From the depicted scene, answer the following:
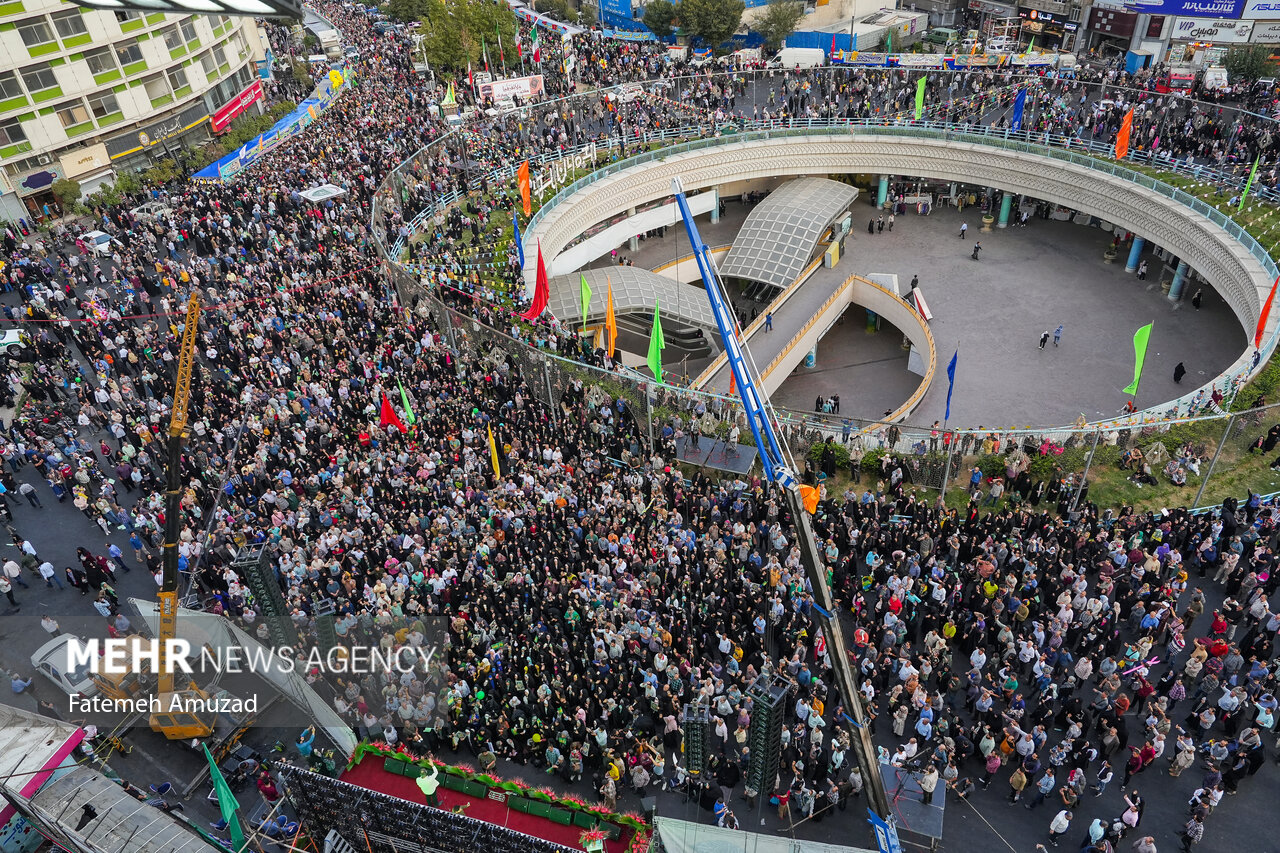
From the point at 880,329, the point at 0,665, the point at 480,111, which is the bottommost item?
the point at 880,329

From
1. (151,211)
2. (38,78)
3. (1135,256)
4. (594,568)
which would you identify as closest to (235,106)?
(38,78)

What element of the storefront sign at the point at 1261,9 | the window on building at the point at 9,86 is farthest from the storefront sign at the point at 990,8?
the window on building at the point at 9,86

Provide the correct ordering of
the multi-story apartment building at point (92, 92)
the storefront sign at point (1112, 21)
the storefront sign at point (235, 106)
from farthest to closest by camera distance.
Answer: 1. the storefront sign at point (235, 106)
2. the storefront sign at point (1112, 21)
3. the multi-story apartment building at point (92, 92)

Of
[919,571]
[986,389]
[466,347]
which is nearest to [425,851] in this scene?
[919,571]

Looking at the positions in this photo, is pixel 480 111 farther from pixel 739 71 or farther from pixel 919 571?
pixel 919 571

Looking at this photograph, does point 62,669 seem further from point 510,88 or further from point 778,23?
point 778,23

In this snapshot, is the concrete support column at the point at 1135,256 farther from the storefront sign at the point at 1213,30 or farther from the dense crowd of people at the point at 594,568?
the dense crowd of people at the point at 594,568

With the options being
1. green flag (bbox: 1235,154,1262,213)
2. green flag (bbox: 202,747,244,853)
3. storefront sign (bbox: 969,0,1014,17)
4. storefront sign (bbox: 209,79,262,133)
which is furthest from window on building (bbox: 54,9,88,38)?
storefront sign (bbox: 969,0,1014,17)
